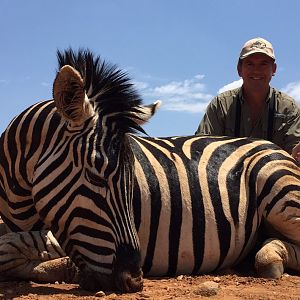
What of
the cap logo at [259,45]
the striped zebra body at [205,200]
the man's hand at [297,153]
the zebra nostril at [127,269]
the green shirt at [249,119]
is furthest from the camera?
the cap logo at [259,45]

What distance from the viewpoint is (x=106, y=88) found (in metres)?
3.10

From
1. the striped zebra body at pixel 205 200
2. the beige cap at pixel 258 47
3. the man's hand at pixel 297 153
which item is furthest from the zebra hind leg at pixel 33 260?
the beige cap at pixel 258 47

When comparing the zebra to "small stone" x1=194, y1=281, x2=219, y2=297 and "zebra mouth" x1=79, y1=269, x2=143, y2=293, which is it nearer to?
"zebra mouth" x1=79, y1=269, x2=143, y2=293

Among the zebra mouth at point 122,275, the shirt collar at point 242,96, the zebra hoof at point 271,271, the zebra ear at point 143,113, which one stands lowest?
the zebra hoof at point 271,271

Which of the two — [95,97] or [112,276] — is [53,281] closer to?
[112,276]

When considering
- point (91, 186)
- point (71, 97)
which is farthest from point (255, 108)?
point (91, 186)

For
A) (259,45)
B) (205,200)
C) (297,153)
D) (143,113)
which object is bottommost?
(205,200)

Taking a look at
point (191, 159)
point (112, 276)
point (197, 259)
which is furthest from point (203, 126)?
point (112, 276)

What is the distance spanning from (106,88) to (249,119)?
2654 mm

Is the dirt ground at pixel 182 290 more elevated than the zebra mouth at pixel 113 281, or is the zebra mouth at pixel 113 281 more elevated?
the zebra mouth at pixel 113 281

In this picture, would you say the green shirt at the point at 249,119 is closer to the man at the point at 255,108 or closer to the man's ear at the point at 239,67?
the man at the point at 255,108

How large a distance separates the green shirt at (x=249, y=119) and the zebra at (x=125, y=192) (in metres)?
1.41

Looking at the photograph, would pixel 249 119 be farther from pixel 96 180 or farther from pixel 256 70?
pixel 96 180

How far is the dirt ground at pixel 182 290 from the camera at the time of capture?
267 centimetres
